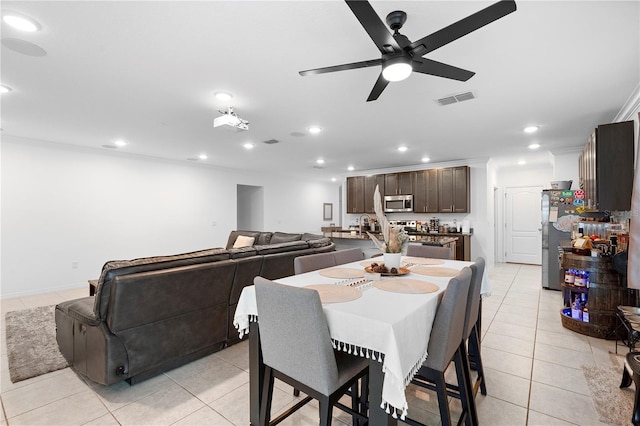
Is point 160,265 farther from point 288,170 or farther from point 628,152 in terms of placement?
point 288,170

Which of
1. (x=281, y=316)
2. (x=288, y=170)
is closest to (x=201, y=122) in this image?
(x=281, y=316)

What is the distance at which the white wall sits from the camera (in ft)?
15.6

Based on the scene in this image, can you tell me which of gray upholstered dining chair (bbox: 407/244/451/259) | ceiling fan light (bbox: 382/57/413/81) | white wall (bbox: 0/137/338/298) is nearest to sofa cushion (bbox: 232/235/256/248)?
white wall (bbox: 0/137/338/298)

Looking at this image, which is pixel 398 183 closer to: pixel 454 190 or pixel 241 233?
pixel 454 190

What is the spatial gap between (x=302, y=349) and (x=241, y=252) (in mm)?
1707

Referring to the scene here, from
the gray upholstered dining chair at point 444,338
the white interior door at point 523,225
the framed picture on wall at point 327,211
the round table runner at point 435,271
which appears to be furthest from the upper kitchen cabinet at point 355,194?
the gray upholstered dining chair at point 444,338

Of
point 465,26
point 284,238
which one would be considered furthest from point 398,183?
point 465,26

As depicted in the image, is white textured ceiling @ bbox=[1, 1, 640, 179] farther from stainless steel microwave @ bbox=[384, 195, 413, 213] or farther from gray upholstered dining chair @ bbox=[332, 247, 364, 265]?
stainless steel microwave @ bbox=[384, 195, 413, 213]

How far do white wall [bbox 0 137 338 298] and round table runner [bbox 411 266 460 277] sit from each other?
19.1ft

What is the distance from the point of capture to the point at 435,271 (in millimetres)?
2287

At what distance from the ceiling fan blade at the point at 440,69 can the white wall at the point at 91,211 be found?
19.6ft

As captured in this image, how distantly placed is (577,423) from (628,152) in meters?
2.82

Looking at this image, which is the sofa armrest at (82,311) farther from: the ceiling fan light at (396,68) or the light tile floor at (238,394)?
the ceiling fan light at (396,68)

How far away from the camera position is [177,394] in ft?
7.19
